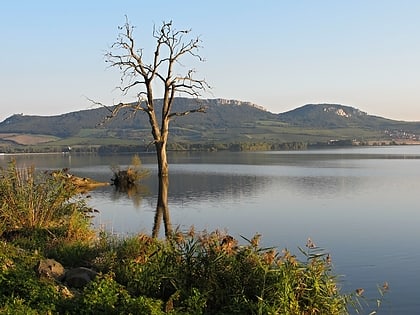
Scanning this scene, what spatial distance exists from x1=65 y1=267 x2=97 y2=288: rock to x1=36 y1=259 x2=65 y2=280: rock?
0.13 meters

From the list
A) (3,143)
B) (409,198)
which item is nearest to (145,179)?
(409,198)

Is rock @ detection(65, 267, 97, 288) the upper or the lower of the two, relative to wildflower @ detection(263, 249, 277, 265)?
lower

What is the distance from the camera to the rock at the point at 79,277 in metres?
8.64

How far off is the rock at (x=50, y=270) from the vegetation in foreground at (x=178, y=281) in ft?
0.37

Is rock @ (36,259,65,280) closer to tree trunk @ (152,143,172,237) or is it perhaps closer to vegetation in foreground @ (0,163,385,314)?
vegetation in foreground @ (0,163,385,314)

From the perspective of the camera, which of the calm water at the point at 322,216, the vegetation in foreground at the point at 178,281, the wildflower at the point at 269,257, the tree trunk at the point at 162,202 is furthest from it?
the tree trunk at the point at 162,202

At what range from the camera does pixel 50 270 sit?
8.80 m

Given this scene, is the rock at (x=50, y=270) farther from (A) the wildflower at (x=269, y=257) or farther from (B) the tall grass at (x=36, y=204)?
(B) the tall grass at (x=36, y=204)

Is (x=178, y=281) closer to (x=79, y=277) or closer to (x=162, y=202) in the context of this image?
(x=79, y=277)

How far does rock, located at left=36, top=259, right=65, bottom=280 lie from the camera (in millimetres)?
8555

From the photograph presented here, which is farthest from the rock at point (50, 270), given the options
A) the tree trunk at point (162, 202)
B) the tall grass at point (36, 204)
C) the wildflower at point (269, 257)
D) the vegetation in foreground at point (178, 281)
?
the tall grass at point (36, 204)

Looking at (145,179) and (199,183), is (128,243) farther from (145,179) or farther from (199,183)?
(145,179)

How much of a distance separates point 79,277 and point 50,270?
0.50 meters

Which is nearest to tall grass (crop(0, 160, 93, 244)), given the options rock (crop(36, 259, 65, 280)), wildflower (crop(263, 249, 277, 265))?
rock (crop(36, 259, 65, 280))
